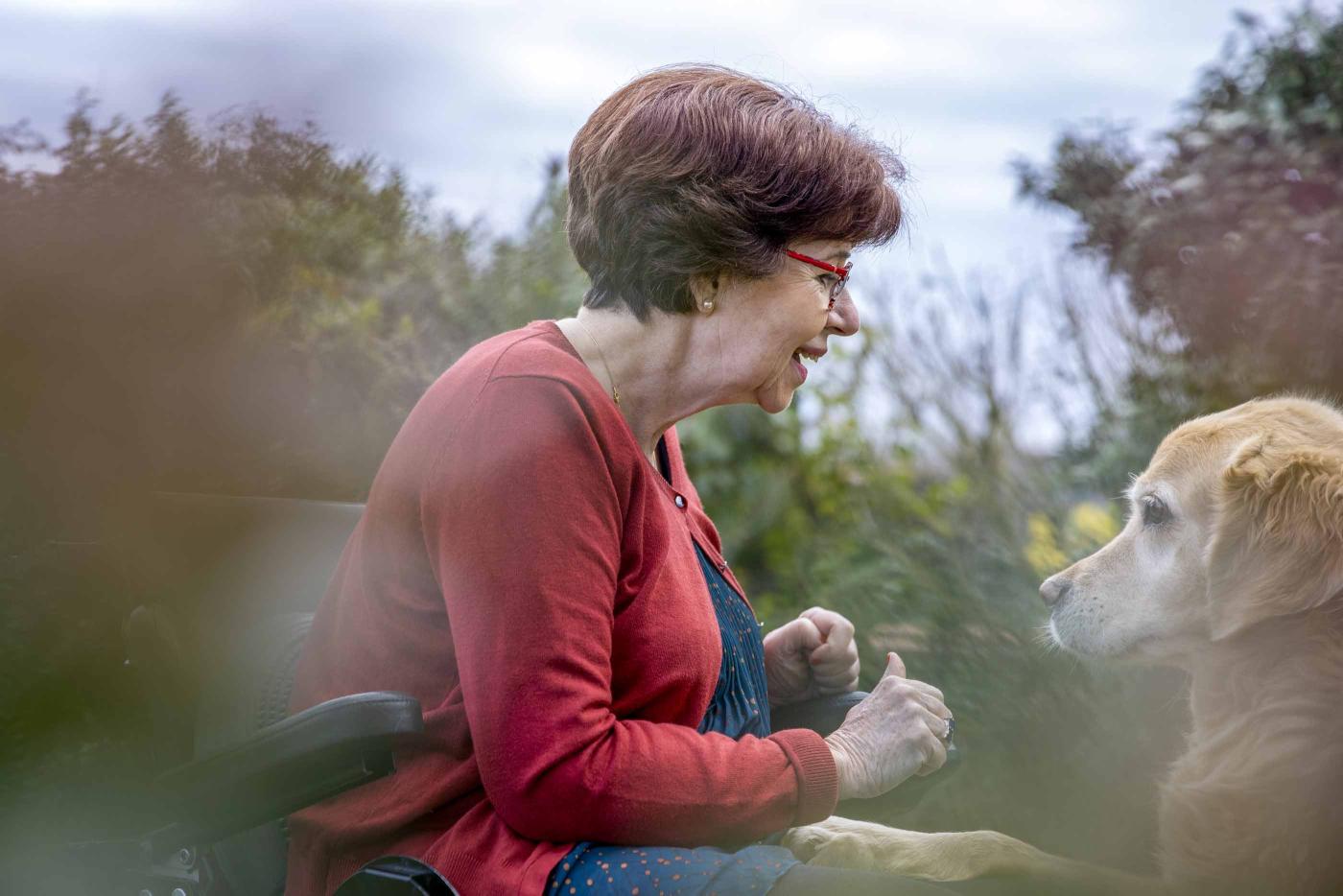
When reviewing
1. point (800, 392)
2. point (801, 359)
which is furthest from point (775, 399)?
point (800, 392)

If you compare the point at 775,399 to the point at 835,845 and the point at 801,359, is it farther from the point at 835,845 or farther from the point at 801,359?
the point at 835,845

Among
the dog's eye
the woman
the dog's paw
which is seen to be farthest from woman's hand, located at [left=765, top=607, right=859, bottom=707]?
the dog's eye

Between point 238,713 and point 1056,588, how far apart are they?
5.40ft

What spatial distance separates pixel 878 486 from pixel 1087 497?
0.78m

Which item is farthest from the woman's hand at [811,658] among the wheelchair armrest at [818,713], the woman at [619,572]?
the woman at [619,572]

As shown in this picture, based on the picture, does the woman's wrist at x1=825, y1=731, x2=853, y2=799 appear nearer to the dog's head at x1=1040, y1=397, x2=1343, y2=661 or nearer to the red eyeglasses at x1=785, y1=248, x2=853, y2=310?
the red eyeglasses at x1=785, y1=248, x2=853, y2=310

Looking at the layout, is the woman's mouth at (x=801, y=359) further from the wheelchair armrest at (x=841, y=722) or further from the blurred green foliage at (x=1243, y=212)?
the blurred green foliage at (x=1243, y=212)

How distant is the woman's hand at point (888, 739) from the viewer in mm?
1667

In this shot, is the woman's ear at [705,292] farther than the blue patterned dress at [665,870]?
Yes

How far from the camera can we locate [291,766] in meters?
1.44

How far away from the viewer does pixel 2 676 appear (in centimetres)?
151

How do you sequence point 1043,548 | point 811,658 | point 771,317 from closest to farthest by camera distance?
point 771,317 → point 811,658 → point 1043,548

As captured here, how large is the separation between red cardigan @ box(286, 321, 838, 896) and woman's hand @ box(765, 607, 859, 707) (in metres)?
0.40

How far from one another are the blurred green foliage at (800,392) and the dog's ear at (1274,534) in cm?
67
